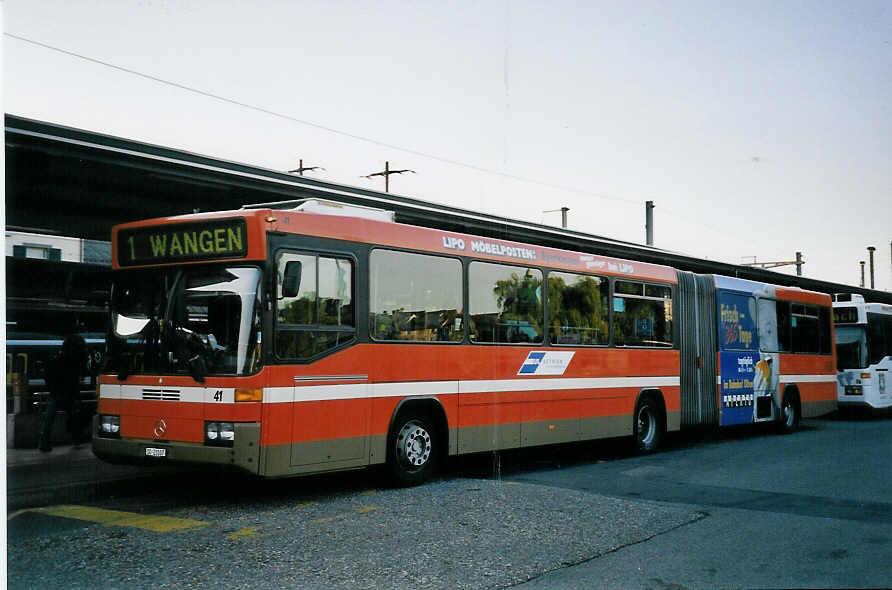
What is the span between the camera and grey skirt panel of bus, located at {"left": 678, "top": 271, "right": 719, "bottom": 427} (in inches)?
623

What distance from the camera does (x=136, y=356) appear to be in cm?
945

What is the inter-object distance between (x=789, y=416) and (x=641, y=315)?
6086 millimetres

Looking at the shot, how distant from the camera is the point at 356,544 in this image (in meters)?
7.25

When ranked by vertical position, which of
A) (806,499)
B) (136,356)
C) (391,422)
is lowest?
(806,499)

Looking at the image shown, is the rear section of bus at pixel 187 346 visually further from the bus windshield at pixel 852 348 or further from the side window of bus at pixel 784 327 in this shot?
the bus windshield at pixel 852 348

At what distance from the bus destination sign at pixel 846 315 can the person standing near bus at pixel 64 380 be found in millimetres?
18887

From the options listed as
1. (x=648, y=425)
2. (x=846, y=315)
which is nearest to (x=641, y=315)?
(x=648, y=425)

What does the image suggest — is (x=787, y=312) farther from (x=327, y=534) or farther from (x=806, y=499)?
(x=327, y=534)

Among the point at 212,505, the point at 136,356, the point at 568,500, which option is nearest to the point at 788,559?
the point at 568,500

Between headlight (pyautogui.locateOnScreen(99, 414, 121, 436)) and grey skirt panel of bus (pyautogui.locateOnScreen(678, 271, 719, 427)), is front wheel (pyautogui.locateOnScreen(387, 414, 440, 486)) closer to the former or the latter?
headlight (pyautogui.locateOnScreen(99, 414, 121, 436))

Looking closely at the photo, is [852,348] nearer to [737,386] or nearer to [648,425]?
[737,386]

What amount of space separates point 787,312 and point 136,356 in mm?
14374

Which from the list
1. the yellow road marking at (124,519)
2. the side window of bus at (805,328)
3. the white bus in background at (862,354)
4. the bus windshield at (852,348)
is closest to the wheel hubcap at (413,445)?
the yellow road marking at (124,519)

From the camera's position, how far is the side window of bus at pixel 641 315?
46.6ft
